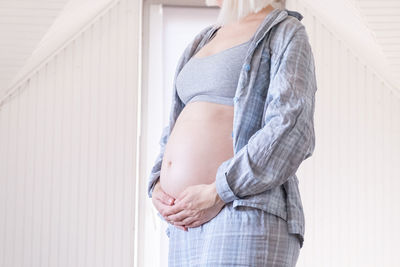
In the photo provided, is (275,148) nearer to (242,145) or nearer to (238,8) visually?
(242,145)

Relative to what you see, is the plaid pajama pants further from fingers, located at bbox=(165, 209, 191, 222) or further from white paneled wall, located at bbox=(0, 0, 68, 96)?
white paneled wall, located at bbox=(0, 0, 68, 96)

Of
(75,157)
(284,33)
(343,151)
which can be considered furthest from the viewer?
(343,151)

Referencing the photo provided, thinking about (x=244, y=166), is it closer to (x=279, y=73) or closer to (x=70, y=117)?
(x=279, y=73)

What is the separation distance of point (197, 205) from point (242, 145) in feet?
0.48

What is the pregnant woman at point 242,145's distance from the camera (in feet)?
4.40

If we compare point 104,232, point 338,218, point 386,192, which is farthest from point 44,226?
point 386,192

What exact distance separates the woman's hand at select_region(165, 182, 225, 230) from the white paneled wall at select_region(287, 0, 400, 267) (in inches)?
89.6

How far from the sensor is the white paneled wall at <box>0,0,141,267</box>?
353 centimetres

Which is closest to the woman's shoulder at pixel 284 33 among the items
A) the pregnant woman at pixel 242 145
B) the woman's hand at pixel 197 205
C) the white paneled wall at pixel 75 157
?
the pregnant woman at pixel 242 145

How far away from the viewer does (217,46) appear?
1574 mm

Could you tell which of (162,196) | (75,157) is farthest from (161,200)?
(75,157)

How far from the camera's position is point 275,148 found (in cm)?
134

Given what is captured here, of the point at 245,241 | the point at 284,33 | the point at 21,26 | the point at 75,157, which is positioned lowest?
the point at 245,241

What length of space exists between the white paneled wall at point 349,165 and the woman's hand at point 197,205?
228 centimetres
